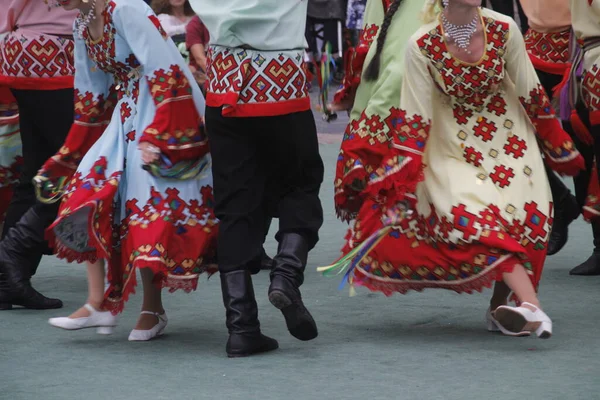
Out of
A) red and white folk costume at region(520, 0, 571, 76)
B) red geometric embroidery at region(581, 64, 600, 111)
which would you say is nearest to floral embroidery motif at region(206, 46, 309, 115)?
red geometric embroidery at region(581, 64, 600, 111)

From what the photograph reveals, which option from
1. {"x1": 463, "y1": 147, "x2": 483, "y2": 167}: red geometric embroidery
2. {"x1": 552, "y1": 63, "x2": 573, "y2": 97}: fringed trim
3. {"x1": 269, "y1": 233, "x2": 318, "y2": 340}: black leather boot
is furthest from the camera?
{"x1": 552, "y1": 63, "x2": 573, "y2": 97}: fringed trim

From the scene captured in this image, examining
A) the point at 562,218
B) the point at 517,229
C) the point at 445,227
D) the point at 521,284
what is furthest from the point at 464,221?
the point at 562,218

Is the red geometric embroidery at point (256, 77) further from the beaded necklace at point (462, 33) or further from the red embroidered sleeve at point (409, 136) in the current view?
the beaded necklace at point (462, 33)

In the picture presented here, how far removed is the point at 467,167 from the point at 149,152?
1.17 m

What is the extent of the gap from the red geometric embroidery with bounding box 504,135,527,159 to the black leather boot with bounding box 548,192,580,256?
4.88 feet

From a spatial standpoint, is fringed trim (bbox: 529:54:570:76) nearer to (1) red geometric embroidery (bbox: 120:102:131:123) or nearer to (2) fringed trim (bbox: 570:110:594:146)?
(2) fringed trim (bbox: 570:110:594:146)

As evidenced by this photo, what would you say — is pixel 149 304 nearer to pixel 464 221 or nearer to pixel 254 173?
pixel 254 173

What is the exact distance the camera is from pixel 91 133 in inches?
202

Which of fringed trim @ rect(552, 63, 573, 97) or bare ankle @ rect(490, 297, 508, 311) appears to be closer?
bare ankle @ rect(490, 297, 508, 311)

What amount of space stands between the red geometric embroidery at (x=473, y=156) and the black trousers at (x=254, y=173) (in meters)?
0.55

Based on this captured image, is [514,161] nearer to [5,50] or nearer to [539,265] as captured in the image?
[539,265]

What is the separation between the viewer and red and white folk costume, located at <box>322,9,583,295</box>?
4.73 meters

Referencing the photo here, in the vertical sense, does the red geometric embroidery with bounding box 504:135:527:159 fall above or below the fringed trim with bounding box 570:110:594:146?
above

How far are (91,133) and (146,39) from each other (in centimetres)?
52
